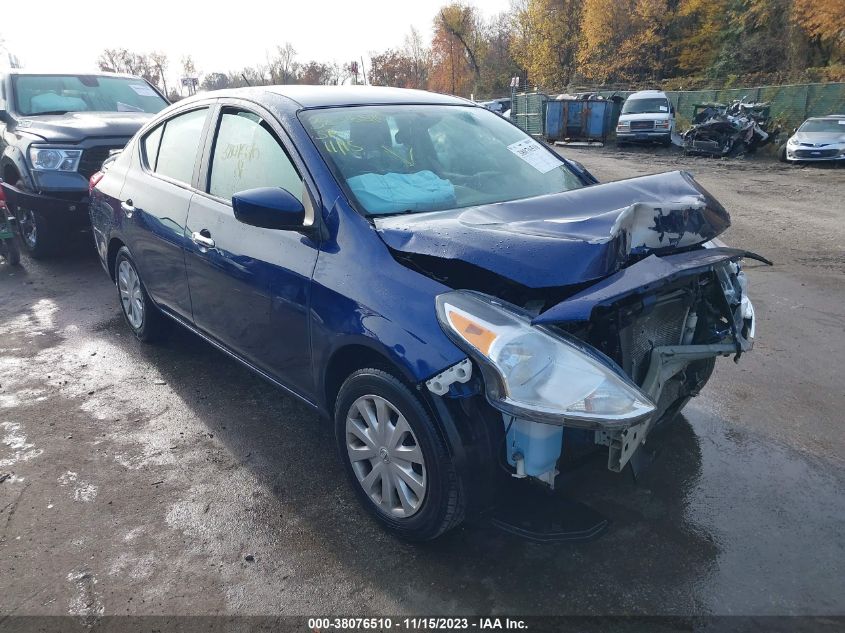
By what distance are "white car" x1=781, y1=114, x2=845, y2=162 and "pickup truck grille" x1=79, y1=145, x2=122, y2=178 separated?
1770 cm

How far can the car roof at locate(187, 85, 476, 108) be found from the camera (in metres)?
Result: 3.30

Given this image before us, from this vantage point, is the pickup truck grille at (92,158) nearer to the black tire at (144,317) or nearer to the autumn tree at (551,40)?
the black tire at (144,317)

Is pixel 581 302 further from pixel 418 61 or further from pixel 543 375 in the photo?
pixel 418 61

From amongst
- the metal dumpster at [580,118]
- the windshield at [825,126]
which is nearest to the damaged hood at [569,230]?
the windshield at [825,126]

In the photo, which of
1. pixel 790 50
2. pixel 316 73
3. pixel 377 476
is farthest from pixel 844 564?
pixel 316 73

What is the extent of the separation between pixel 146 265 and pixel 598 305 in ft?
11.2

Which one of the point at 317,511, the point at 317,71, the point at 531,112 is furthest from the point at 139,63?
the point at 317,511

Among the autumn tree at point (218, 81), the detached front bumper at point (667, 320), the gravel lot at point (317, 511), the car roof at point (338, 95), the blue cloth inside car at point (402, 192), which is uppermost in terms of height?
the autumn tree at point (218, 81)

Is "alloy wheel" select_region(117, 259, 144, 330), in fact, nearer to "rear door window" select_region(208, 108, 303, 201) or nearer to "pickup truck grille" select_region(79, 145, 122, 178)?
"rear door window" select_region(208, 108, 303, 201)

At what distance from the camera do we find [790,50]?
33.0 m

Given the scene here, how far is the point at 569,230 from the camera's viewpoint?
7.65 ft

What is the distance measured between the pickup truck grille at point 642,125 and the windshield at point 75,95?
19.3 metres

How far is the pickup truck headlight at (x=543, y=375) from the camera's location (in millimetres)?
2045

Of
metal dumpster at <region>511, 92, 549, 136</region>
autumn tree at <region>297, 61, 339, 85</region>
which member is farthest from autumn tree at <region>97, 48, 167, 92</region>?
metal dumpster at <region>511, 92, 549, 136</region>
